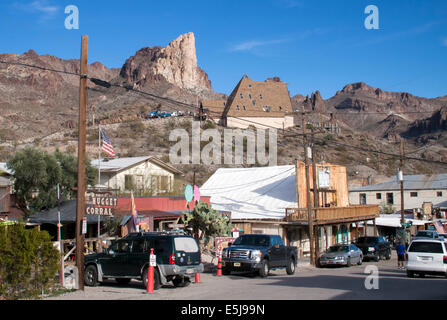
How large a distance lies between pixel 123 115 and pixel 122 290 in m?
90.8

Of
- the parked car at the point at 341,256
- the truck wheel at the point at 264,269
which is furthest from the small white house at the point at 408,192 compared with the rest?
the truck wheel at the point at 264,269

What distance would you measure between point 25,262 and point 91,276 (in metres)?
5.02

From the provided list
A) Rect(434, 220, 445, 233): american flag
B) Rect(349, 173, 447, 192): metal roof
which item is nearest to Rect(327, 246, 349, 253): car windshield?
Rect(434, 220, 445, 233): american flag

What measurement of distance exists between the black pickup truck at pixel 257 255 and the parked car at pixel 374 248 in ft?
42.8

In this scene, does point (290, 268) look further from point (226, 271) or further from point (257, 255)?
point (226, 271)

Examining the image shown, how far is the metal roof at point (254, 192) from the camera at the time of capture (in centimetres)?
3601

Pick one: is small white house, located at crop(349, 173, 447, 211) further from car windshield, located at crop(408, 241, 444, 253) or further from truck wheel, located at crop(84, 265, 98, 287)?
truck wheel, located at crop(84, 265, 98, 287)

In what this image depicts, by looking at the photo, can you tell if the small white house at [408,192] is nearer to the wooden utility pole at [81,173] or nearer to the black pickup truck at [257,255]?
the black pickup truck at [257,255]

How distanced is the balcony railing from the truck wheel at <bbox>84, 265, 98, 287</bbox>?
1822cm

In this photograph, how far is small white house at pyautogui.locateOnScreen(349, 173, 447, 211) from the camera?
55875 mm

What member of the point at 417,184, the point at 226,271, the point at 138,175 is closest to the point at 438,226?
the point at 417,184

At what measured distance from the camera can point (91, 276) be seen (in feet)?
56.5

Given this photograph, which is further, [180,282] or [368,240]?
[368,240]
